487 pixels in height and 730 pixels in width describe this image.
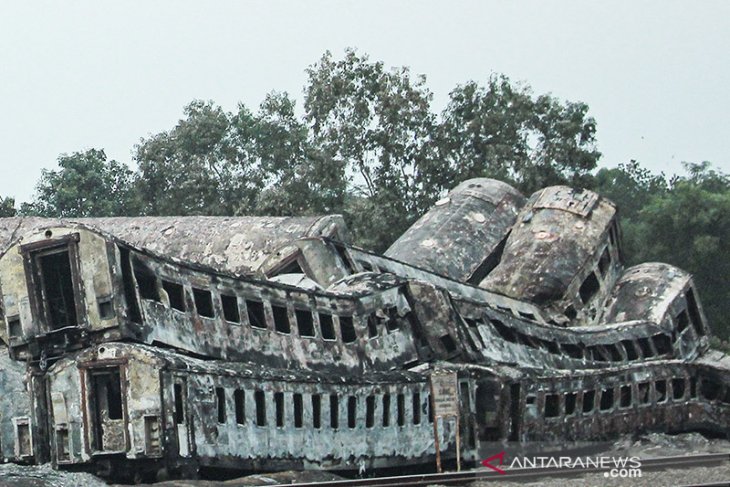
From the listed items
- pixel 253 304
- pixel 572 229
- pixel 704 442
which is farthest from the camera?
Answer: pixel 572 229

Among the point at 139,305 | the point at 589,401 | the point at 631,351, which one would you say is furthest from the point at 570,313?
the point at 139,305

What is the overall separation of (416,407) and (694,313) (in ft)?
57.0

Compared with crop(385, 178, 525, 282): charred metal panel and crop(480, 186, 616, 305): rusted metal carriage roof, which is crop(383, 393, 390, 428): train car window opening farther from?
crop(385, 178, 525, 282): charred metal panel

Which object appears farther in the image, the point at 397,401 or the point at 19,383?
the point at 397,401

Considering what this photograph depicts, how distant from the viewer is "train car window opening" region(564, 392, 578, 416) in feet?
104

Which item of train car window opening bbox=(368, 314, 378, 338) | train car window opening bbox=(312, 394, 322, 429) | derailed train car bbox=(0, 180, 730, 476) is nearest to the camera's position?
derailed train car bbox=(0, 180, 730, 476)

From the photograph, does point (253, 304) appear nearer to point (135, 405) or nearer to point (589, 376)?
point (135, 405)

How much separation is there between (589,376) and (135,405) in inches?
508

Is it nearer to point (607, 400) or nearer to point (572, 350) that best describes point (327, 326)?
point (607, 400)

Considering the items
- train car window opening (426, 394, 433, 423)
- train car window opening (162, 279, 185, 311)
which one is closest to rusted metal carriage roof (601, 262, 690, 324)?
train car window opening (426, 394, 433, 423)

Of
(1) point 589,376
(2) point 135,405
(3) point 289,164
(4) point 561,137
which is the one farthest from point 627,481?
(3) point 289,164

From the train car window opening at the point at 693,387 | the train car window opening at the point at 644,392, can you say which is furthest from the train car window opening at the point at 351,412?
the train car window opening at the point at 693,387

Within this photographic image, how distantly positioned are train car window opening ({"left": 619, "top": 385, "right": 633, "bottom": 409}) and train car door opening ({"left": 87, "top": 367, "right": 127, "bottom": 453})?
14.3m

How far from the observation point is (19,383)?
24.8 m
